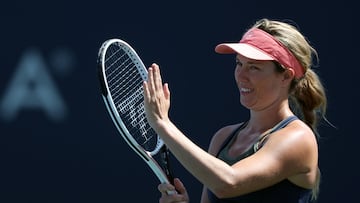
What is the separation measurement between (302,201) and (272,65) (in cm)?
39

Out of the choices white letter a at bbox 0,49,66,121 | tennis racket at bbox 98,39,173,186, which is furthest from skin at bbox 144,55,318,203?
white letter a at bbox 0,49,66,121

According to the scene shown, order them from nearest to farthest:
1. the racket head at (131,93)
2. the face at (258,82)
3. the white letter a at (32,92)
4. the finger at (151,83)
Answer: the finger at (151,83) < the face at (258,82) < the racket head at (131,93) < the white letter a at (32,92)

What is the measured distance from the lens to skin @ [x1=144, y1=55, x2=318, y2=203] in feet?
6.98

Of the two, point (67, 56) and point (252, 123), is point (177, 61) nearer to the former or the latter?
point (67, 56)

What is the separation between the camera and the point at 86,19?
4.26 meters

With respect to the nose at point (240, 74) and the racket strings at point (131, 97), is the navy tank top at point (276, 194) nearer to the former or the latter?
the nose at point (240, 74)

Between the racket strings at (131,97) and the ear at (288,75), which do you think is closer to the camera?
the ear at (288,75)

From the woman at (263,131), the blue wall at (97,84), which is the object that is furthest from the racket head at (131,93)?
the blue wall at (97,84)

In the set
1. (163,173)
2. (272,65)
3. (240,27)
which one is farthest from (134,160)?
(272,65)

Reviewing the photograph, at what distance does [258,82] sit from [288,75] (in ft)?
0.35

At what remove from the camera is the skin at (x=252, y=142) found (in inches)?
83.7

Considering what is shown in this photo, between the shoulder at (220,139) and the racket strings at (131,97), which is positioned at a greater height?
the racket strings at (131,97)

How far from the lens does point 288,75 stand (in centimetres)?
239

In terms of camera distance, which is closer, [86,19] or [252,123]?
[252,123]
